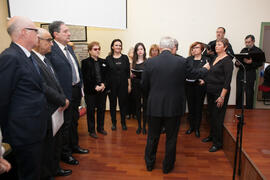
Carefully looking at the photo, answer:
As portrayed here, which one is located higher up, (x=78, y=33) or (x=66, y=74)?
(x=78, y=33)

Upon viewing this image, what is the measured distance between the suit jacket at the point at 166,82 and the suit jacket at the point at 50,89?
914 millimetres

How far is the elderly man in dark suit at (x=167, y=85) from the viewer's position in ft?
7.20

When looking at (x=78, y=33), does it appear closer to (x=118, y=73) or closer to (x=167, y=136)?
(x=118, y=73)

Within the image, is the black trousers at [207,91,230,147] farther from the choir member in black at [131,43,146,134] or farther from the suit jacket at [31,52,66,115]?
the suit jacket at [31,52,66,115]

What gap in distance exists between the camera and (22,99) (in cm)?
151

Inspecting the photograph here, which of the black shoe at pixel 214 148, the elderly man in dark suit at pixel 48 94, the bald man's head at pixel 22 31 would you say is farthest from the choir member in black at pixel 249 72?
the bald man's head at pixel 22 31

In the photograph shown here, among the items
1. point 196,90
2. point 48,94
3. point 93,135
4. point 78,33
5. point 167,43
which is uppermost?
point 78,33

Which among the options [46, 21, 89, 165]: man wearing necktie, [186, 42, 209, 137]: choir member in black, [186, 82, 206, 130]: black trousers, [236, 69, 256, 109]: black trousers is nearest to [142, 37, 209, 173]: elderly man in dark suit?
[46, 21, 89, 165]: man wearing necktie

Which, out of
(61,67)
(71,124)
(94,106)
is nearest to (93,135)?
(94,106)

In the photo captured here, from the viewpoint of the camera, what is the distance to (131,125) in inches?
163

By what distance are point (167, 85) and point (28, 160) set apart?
1.41 metres

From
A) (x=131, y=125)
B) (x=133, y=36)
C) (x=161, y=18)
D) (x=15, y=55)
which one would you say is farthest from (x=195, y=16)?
(x=15, y=55)

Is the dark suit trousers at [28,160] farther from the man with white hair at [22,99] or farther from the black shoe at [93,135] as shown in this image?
the black shoe at [93,135]

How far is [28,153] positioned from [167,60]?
58.6 inches
